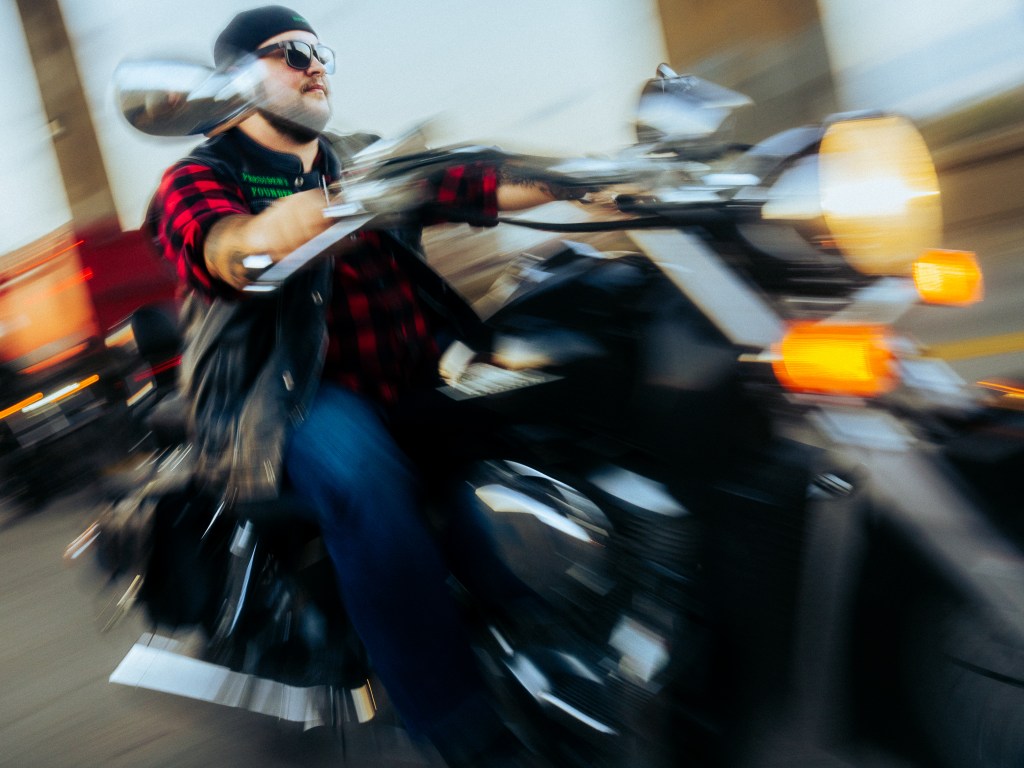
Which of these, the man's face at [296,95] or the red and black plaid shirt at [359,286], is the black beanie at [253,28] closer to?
the man's face at [296,95]

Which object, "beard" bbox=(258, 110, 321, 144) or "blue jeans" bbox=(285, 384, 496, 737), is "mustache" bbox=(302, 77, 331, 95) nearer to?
"beard" bbox=(258, 110, 321, 144)

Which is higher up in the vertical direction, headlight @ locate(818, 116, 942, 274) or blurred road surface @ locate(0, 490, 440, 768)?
headlight @ locate(818, 116, 942, 274)

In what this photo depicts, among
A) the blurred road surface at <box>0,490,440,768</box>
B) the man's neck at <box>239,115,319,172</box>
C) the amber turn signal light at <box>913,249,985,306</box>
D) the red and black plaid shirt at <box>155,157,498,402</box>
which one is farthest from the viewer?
the blurred road surface at <box>0,490,440,768</box>

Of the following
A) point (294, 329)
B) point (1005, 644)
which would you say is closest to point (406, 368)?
point (294, 329)

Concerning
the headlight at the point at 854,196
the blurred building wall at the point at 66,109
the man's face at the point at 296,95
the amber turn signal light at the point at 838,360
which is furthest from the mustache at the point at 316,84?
the blurred building wall at the point at 66,109

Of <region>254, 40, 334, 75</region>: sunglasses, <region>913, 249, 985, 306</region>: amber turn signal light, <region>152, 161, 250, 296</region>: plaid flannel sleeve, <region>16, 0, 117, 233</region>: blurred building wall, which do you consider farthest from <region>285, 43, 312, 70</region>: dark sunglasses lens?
<region>16, 0, 117, 233</region>: blurred building wall

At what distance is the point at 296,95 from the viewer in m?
1.34

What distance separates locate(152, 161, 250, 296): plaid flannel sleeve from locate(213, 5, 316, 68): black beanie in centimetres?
20

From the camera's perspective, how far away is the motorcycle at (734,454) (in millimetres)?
1151

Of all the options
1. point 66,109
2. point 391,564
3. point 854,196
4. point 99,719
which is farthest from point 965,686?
point 66,109

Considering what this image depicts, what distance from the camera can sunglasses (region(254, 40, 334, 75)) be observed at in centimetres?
132

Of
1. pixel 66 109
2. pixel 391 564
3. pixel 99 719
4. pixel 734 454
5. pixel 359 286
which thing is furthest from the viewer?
pixel 66 109

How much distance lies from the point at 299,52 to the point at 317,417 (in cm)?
53

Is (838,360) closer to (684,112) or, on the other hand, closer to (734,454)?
(734,454)
